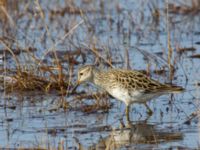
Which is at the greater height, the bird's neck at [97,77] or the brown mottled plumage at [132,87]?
the bird's neck at [97,77]

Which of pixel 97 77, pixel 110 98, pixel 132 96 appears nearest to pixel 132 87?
pixel 132 96

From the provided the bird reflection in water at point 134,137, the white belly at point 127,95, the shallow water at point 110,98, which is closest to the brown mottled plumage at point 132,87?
the white belly at point 127,95

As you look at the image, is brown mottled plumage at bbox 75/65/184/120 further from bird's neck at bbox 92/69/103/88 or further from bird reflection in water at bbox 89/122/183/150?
bird reflection in water at bbox 89/122/183/150

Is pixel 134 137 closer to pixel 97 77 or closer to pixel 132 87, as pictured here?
pixel 132 87

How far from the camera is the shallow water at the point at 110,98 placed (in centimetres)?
866

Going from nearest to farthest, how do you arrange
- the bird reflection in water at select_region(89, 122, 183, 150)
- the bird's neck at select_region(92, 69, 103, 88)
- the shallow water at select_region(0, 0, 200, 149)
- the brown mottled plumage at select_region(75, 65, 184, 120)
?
the bird reflection in water at select_region(89, 122, 183, 150)
the shallow water at select_region(0, 0, 200, 149)
the brown mottled plumage at select_region(75, 65, 184, 120)
the bird's neck at select_region(92, 69, 103, 88)

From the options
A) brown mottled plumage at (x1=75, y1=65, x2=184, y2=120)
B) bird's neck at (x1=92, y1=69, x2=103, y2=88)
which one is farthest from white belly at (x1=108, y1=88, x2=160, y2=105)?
bird's neck at (x1=92, y1=69, x2=103, y2=88)

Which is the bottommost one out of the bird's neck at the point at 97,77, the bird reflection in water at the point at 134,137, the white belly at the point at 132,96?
the bird reflection in water at the point at 134,137

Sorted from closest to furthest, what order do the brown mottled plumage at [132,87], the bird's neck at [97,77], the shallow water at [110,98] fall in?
the shallow water at [110,98] < the brown mottled plumage at [132,87] < the bird's neck at [97,77]

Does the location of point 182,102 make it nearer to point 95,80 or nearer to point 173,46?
point 95,80

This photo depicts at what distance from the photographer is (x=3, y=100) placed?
10805 mm

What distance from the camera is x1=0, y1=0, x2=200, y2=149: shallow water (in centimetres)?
866

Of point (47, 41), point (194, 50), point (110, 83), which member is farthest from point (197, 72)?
point (47, 41)

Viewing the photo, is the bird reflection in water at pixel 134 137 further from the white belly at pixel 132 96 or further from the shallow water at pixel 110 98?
the white belly at pixel 132 96
